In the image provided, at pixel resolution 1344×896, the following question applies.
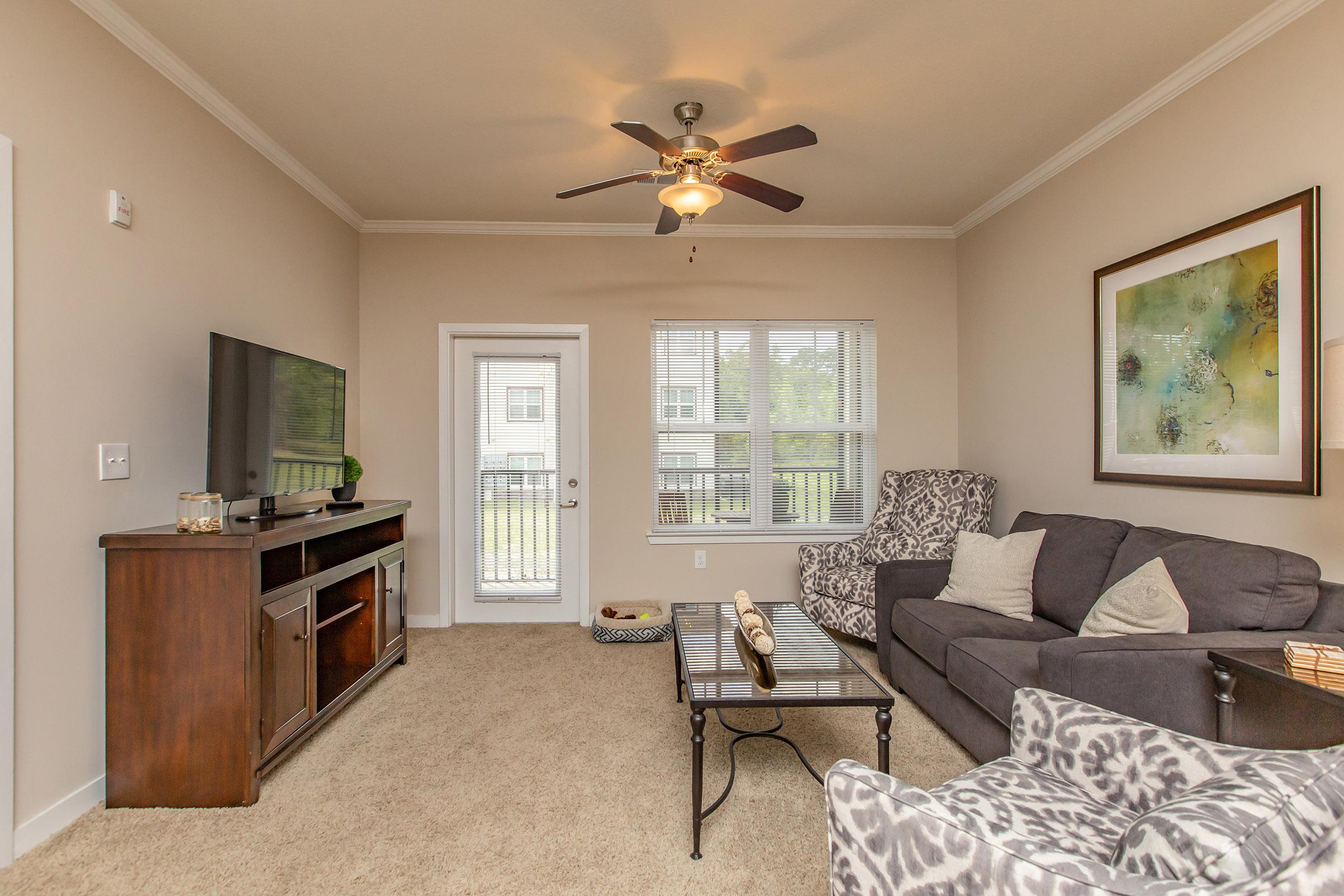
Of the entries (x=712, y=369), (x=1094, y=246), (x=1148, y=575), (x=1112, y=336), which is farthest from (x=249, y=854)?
(x=1094, y=246)

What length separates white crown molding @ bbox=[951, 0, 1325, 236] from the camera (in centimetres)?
213

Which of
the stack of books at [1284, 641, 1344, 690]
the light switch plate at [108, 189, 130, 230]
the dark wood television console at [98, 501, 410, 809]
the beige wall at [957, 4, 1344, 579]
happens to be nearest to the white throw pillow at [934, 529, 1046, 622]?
the beige wall at [957, 4, 1344, 579]

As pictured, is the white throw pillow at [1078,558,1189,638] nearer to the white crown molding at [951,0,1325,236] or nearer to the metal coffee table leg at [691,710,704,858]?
the metal coffee table leg at [691,710,704,858]

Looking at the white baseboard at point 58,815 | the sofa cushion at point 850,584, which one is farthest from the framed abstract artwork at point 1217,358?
the white baseboard at point 58,815

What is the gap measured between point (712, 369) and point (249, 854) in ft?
11.0

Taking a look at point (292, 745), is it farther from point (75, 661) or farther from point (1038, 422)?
point (1038, 422)

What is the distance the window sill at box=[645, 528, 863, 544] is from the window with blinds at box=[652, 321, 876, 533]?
0.08 feet

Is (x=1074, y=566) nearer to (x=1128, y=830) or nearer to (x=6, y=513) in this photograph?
(x=1128, y=830)

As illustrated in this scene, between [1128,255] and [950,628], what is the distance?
1852 mm

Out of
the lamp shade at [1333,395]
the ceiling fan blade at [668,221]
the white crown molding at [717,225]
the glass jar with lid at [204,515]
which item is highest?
the white crown molding at [717,225]

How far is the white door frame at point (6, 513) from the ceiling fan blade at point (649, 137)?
176cm

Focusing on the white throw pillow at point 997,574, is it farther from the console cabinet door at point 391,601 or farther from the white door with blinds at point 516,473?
the console cabinet door at point 391,601

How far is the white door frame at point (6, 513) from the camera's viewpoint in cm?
177

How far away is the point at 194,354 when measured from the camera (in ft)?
8.38
